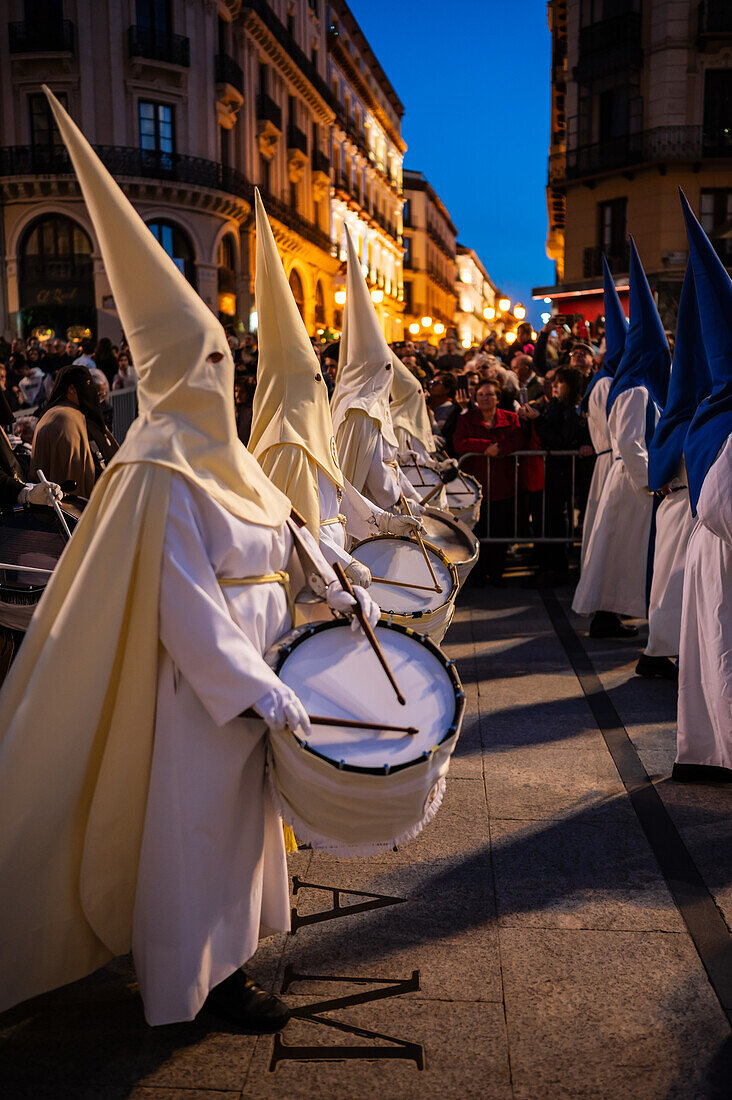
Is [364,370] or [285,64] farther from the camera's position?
[285,64]

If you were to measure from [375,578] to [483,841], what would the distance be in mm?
1208

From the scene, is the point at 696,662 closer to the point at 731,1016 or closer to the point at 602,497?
the point at 731,1016

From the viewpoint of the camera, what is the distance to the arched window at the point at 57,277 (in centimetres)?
3080

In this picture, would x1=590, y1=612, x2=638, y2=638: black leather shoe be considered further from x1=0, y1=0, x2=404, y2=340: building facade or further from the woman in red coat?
x1=0, y1=0, x2=404, y2=340: building facade

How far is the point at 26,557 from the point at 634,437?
4.18 meters

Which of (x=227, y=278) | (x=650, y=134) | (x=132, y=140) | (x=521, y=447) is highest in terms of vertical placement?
(x=132, y=140)

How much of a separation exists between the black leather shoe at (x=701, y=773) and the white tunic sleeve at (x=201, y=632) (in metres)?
2.83

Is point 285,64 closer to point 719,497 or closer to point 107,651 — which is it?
point 719,497

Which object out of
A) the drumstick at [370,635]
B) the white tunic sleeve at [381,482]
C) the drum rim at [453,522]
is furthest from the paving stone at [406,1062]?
the white tunic sleeve at [381,482]

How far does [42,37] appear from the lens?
30.1 meters

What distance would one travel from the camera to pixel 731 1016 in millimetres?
2936

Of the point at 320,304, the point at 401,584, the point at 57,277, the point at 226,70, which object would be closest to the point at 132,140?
the point at 226,70

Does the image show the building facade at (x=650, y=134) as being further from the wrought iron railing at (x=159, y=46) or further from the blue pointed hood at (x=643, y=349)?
the blue pointed hood at (x=643, y=349)

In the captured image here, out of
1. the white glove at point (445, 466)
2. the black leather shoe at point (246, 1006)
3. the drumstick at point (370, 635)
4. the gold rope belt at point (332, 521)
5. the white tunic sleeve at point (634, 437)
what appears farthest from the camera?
the white glove at point (445, 466)
